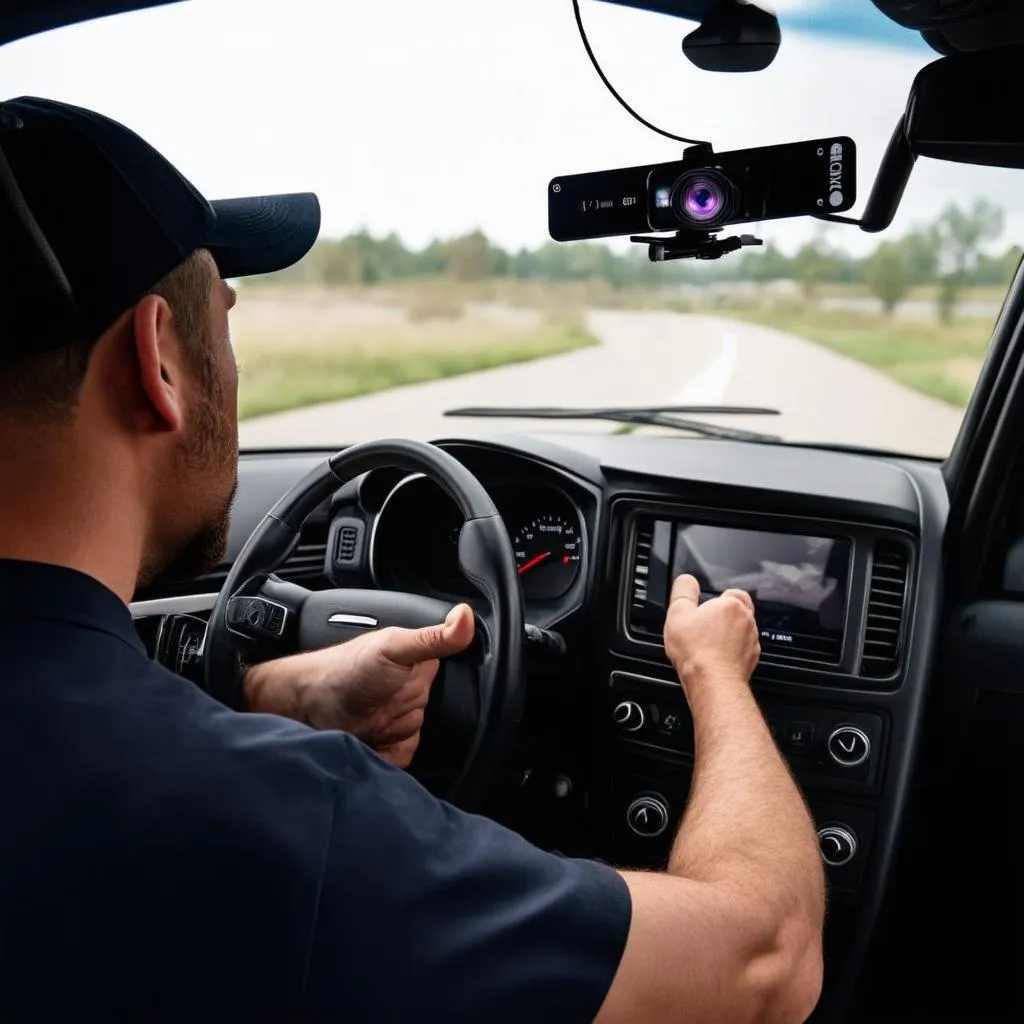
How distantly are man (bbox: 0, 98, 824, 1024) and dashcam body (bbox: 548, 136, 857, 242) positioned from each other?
0.74 m

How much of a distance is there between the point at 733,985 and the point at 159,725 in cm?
65

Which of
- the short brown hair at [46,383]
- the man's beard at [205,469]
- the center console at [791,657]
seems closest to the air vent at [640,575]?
the center console at [791,657]

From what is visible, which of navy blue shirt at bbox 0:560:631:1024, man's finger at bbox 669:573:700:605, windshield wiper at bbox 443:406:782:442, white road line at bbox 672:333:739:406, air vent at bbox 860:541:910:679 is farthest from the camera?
white road line at bbox 672:333:739:406

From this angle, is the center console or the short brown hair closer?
the short brown hair

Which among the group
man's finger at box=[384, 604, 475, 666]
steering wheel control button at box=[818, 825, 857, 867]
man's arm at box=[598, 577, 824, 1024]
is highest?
man's finger at box=[384, 604, 475, 666]

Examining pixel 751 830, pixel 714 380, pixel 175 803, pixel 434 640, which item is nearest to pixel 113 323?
pixel 175 803

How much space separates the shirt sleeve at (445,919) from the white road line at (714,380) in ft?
7.79

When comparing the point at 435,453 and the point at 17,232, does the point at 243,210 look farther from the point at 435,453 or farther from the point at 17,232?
the point at 435,453

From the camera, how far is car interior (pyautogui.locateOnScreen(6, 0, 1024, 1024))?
2.68 meters

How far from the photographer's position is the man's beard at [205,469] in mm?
1319

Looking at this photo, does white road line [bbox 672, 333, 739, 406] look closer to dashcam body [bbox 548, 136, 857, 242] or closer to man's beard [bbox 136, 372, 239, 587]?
dashcam body [bbox 548, 136, 857, 242]

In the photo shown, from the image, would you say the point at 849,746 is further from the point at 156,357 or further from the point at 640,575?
the point at 156,357

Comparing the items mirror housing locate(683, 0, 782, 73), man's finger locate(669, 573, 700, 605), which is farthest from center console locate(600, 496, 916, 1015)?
mirror housing locate(683, 0, 782, 73)

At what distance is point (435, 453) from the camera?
2336 mm
